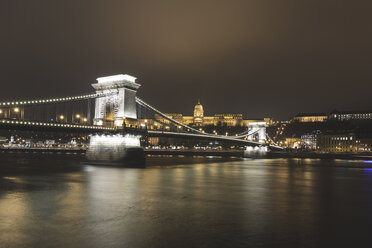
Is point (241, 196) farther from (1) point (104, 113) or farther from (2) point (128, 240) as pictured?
(1) point (104, 113)

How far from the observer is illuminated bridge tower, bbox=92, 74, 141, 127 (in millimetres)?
44188

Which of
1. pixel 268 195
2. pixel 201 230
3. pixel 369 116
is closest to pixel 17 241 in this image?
pixel 201 230

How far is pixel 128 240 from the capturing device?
10898mm

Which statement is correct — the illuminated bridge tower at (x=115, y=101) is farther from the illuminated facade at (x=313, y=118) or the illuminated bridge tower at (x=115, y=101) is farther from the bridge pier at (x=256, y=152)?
the illuminated facade at (x=313, y=118)

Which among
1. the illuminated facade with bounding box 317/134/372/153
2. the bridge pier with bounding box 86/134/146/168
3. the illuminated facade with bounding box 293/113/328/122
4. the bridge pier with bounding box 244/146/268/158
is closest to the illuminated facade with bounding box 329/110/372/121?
the illuminated facade with bounding box 293/113/328/122

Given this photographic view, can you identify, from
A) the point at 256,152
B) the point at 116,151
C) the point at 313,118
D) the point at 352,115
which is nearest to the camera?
the point at 116,151

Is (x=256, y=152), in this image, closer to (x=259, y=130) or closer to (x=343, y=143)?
(x=259, y=130)

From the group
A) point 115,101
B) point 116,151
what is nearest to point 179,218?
A: point 116,151

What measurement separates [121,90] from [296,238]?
35.6 meters

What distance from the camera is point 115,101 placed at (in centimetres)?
4472

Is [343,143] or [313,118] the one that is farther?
[313,118]

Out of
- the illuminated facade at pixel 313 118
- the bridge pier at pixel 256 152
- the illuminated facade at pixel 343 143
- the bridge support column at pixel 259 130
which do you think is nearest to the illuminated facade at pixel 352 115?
the illuminated facade at pixel 313 118

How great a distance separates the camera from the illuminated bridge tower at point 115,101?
145 feet

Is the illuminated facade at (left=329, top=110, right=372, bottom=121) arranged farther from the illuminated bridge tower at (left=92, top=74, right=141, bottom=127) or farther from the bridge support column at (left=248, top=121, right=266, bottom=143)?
the illuminated bridge tower at (left=92, top=74, right=141, bottom=127)
